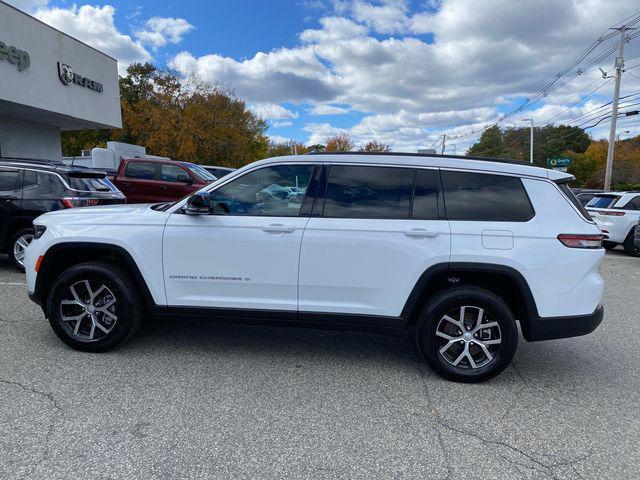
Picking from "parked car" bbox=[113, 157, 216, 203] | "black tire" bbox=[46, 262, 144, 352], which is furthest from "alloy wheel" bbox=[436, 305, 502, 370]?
"parked car" bbox=[113, 157, 216, 203]

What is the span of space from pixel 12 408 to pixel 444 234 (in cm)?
341

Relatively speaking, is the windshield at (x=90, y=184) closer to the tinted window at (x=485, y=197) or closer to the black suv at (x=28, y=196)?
the black suv at (x=28, y=196)

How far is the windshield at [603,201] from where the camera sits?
1105cm

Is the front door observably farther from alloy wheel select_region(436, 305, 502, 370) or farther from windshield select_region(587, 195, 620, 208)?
windshield select_region(587, 195, 620, 208)

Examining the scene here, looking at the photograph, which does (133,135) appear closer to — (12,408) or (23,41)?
(23,41)

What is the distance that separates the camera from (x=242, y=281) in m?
3.62

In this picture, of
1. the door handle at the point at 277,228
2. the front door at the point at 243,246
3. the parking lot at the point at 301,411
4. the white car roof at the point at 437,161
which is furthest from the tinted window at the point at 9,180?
the door handle at the point at 277,228

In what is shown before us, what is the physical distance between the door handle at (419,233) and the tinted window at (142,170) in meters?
10.2

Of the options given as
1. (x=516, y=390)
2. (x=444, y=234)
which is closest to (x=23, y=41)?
(x=444, y=234)

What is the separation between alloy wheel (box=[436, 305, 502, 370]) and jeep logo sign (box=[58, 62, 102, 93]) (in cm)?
1794

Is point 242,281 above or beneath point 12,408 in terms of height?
above

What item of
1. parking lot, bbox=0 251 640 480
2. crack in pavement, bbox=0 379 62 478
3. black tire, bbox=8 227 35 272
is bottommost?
parking lot, bbox=0 251 640 480

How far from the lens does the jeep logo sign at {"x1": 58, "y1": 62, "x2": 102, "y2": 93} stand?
52.5 feet

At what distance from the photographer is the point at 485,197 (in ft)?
11.4
